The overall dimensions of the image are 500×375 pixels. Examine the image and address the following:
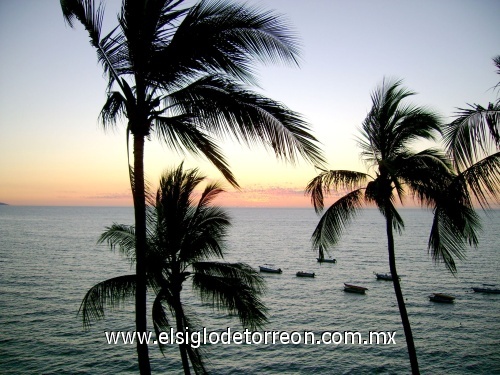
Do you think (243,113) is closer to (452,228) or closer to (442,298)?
(452,228)

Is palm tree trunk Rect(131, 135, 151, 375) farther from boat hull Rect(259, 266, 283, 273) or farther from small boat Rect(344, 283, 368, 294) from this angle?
boat hull Rect(259, 266, 283, 273)

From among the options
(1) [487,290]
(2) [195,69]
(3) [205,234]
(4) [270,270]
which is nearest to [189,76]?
(2) [195,69]

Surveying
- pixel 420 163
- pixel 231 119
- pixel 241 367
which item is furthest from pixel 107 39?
pixel 241 367

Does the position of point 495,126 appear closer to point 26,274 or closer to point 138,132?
point 138,132

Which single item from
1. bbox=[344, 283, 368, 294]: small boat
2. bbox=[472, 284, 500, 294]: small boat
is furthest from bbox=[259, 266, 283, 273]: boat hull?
bbox=[472, 284, 500, 294]: small boat

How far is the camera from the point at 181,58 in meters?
4.34

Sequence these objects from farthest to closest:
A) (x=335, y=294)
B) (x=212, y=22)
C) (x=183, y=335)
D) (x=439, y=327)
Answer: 1. (x=335, y=294)
2. (x=439, y=327)
3. (x=183, y=335)
4. (x=212, y=22)

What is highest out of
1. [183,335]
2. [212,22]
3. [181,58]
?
[212,22]

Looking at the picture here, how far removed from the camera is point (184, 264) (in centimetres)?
946

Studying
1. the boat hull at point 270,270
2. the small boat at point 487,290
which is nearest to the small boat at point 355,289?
the small boat at point 487,290

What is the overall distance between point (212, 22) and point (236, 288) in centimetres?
664

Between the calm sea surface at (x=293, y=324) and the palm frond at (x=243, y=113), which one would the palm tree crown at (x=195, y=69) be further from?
the calm sea surface at (x=293, y=324)

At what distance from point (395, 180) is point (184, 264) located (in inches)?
247

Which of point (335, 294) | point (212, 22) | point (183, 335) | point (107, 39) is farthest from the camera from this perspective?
point (335, 294)
